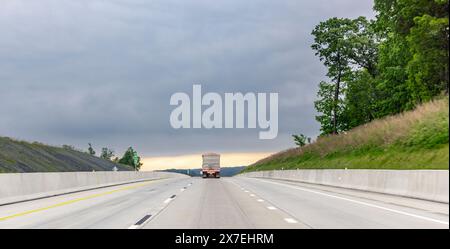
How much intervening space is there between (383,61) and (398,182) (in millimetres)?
45427

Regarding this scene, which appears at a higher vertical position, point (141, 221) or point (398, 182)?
point (398, 182)

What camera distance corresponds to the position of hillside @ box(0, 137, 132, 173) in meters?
62.6

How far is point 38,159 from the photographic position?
230 feet

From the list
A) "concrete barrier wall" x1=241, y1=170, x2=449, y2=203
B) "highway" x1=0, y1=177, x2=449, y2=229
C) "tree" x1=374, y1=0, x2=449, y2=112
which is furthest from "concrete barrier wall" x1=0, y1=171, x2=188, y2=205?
"tree" x1=374, y1=0, x2=449, y2=112

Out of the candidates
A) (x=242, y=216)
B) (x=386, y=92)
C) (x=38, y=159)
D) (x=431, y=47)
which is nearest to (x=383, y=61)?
(x=386, y=92)

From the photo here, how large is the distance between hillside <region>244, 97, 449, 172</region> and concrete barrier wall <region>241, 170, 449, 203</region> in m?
1.33

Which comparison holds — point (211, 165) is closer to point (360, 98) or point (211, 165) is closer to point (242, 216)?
point (360, 98)

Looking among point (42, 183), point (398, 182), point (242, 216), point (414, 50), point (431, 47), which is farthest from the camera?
point (414, 50)

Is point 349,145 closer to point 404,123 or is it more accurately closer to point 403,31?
point 403,31

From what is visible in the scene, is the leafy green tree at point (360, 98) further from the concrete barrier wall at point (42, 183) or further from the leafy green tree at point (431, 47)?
the concrete barrier wall at point (42, 183)

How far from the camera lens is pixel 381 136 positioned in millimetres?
49031

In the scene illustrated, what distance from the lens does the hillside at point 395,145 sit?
31.0 metres

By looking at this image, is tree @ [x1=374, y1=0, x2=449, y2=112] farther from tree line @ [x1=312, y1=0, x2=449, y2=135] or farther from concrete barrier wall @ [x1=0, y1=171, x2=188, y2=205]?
concrete barrier wall @ [x1=0, y1=171, x2=188, y2=205]
